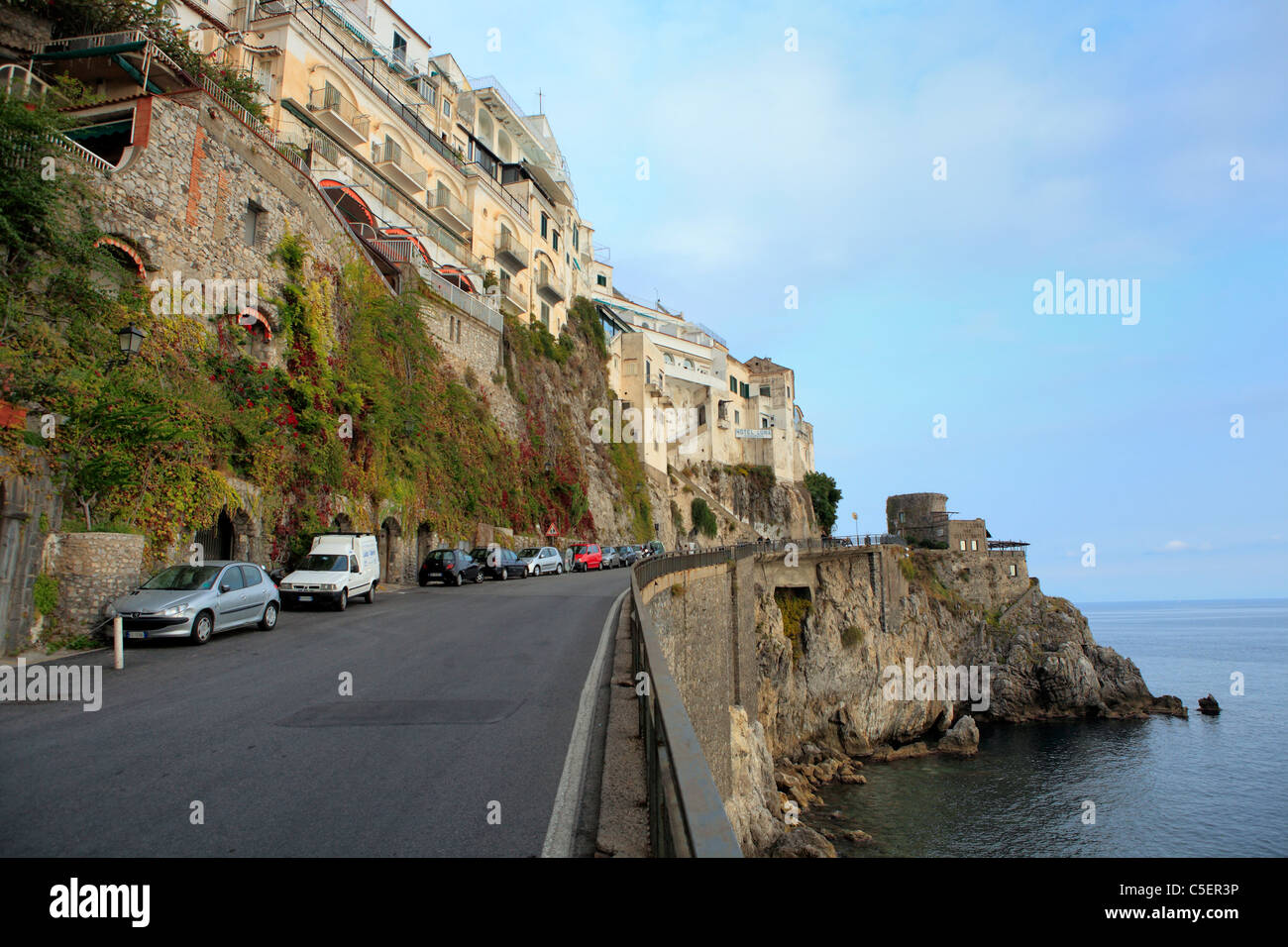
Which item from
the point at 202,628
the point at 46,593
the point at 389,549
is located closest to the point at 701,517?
the point at 389,549

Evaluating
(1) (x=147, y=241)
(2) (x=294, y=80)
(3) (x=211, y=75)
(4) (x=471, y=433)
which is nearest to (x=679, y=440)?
(4) (x=471, y=433)

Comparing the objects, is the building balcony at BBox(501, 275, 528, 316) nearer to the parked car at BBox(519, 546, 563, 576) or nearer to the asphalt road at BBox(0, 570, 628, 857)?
the parked car at BBox(519, 546, 563, 576)

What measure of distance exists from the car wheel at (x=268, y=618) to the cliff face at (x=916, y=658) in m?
23.2

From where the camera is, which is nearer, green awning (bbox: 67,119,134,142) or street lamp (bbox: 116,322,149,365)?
street lamp (bbox: 116,322,149,365)

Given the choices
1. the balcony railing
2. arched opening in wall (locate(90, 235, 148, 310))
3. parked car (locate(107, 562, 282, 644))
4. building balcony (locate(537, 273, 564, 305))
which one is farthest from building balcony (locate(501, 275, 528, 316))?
parked car (locate(107, 562, 282, 644))

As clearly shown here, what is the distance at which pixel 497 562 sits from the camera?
30109 millimetres

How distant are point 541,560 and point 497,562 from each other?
376cm

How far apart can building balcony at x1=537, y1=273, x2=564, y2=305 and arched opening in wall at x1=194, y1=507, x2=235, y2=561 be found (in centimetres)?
3385

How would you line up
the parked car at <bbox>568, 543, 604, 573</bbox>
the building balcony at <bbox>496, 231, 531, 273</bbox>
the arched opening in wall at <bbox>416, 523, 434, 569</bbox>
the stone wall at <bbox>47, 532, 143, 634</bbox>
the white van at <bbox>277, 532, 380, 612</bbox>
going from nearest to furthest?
the stone wall at <bbox>47, 532, 143, 634</bbox>
the white van at <bbox>277, 532, 380, 612</bbox>
the arched opening in wall at <bbox>416, 523, 434, 569</bbox>
the parked car at <bbox>568, 543, 604, 573</bbox>
the building balcony at <bbox>496, 231, 531, 273</bbox>

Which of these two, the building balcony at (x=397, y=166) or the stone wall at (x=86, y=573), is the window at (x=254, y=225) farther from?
the building balcony at (x=397, y=166)

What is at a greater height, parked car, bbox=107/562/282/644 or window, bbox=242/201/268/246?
window, bbox=242/201/268/246

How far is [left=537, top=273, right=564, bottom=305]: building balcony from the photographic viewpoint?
167 feet

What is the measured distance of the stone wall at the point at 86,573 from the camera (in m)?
12.6
